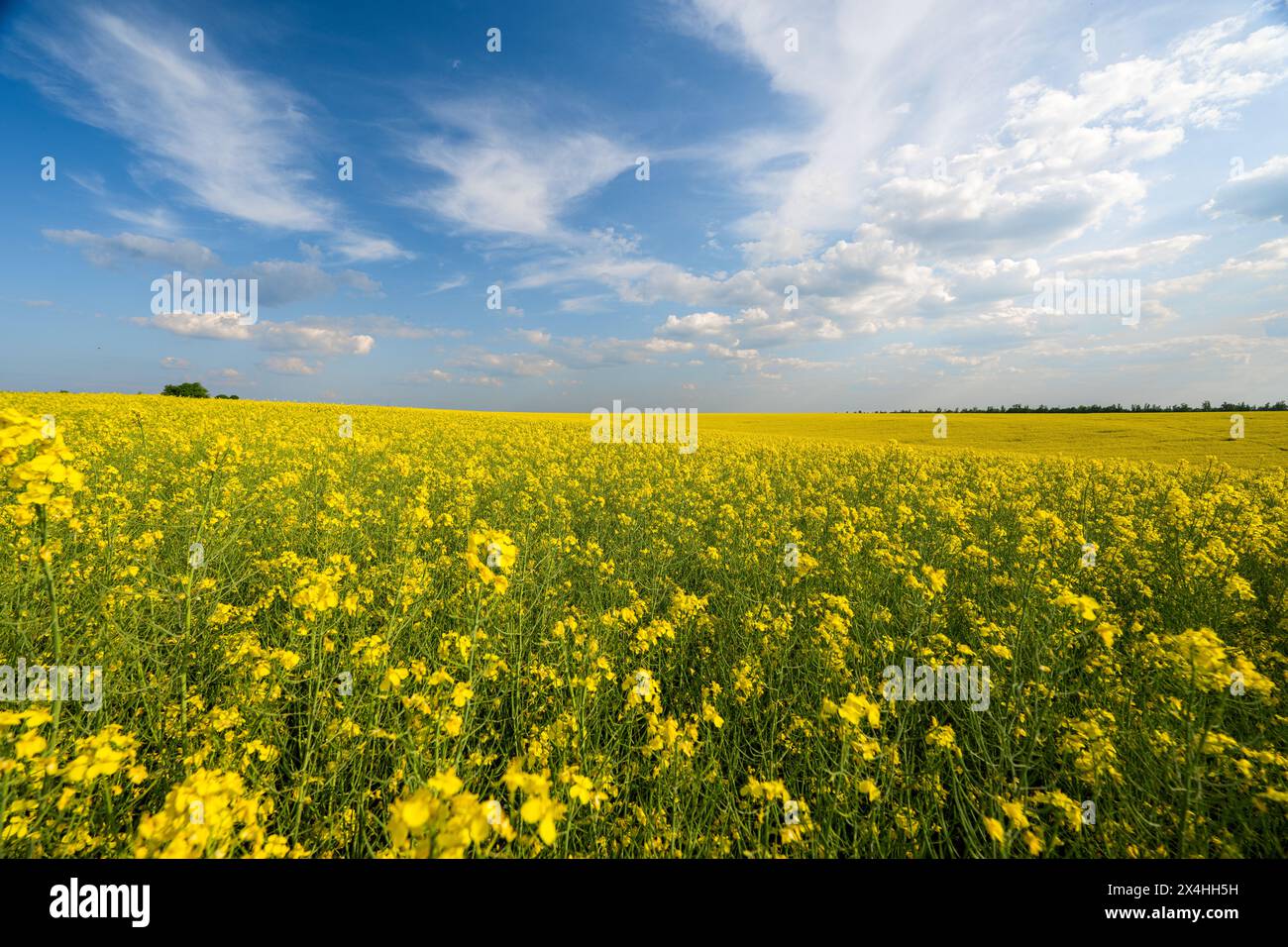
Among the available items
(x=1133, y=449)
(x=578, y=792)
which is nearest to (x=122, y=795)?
(x=578, y=792)

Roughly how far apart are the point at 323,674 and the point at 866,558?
5314 mm

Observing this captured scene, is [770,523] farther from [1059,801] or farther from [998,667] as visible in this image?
[1059,801]

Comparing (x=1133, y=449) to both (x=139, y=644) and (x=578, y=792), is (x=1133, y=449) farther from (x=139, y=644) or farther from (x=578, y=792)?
(x=139, y=644)

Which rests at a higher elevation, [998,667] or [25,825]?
[25,825]

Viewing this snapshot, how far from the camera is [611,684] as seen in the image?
126 inches

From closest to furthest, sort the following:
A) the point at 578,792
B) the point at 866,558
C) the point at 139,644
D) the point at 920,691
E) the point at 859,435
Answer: the point at 578,792 < the point at 139,644 < the point at 920,691 < the point at 866,558 < the point at 859,435

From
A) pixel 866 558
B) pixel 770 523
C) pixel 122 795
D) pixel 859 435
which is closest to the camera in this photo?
pixel 122 795

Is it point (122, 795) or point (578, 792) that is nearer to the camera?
point (578, 792)

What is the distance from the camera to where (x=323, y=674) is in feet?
10.1

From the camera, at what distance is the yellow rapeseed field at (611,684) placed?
1905 millimetres

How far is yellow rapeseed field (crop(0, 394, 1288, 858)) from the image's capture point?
6.25 ft
